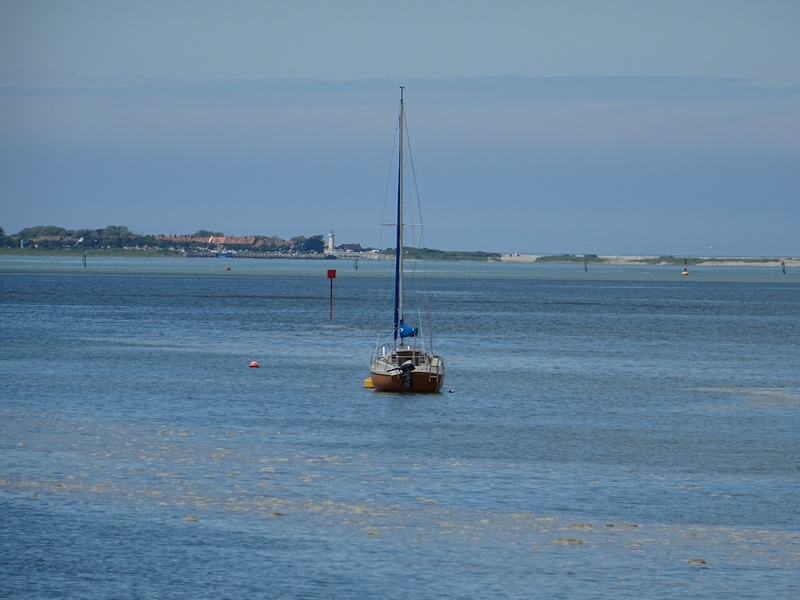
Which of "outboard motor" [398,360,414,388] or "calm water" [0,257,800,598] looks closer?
"calm water" [0,257,800,598]

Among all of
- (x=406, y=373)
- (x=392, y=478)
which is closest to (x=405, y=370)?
(x=406, y=373)

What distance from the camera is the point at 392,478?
106ft

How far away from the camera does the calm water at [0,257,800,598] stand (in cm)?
2319

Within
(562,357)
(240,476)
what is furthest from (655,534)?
(562,357)

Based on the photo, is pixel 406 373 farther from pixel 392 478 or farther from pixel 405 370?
pixel 392 478

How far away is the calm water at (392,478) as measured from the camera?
2319 centimetres

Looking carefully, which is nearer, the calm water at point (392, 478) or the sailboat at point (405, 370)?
the calm water at point (392, 478)

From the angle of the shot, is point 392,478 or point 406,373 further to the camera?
point 406,373

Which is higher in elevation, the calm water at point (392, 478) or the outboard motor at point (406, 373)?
the outboard motor at point (406, 373)

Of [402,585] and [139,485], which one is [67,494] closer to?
[139,485]

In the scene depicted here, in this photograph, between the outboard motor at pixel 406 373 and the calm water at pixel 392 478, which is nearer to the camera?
the calm water at pixel 392 478

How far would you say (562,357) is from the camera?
74312 mm

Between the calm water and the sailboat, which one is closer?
the calm water

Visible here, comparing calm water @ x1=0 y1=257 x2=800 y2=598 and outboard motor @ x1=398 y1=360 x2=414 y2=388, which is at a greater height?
outboard motor @ x1=398 y1=360 x2=414 y2=388
